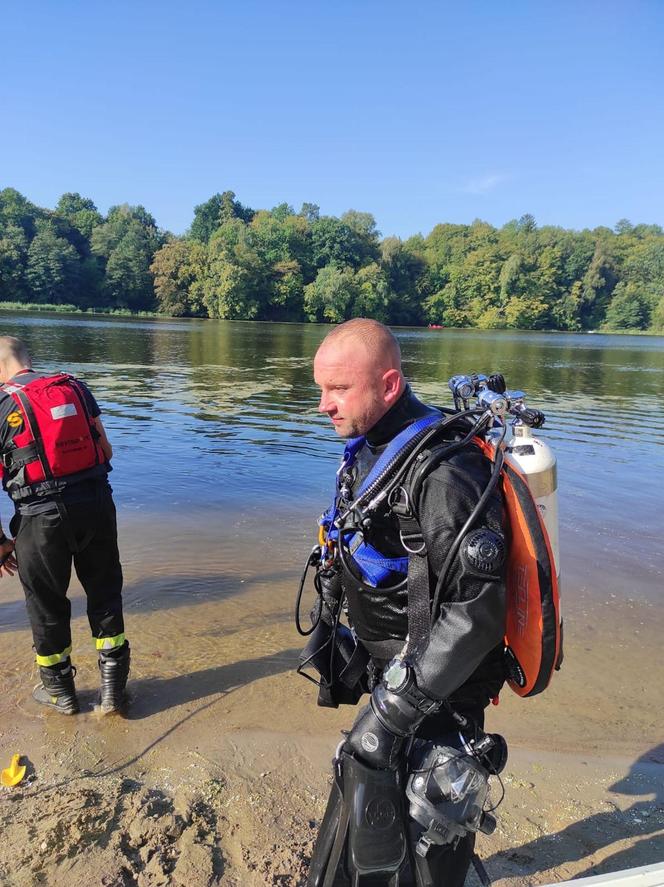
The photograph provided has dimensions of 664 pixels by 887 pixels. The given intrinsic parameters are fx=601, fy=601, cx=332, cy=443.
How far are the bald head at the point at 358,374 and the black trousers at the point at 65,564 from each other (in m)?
2.36

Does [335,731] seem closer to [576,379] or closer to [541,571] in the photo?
[541,571]

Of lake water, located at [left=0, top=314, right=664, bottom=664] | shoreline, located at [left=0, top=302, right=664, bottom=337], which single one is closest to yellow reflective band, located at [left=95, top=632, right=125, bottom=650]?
lake water, located at [left=0, top=314, right=664, bottom=664]

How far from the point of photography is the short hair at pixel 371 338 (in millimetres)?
2113

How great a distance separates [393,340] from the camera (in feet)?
7.04

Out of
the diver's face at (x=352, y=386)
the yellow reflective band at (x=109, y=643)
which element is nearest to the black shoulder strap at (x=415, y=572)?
the diver's face at (x=352, y=386)

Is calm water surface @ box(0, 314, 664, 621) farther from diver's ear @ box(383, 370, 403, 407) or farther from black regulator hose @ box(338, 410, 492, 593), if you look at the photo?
diver's ear @ box(383, 370, 403, 407)

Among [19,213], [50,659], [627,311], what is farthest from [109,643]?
[627,311]

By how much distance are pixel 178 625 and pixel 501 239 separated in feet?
443

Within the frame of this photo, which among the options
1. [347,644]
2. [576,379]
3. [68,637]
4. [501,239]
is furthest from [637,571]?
[501,239]

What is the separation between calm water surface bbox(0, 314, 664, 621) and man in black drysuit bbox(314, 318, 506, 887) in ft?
12.4

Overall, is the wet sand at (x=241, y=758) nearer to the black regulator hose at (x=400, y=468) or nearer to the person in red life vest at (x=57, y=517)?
the person in red life vest at (x=57, y=517)

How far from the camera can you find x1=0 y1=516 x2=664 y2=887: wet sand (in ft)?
9.32

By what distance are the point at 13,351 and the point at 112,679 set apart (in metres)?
2.27

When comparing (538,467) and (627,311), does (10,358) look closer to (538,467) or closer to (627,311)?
(538,467)
